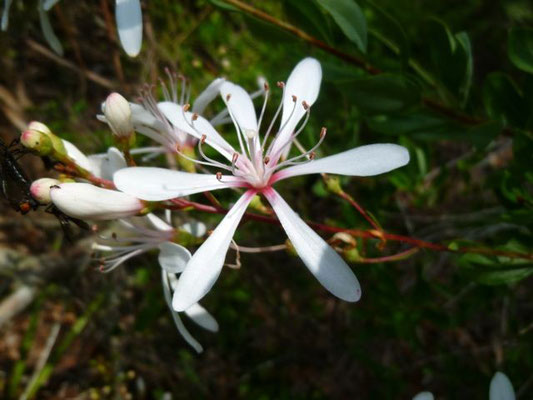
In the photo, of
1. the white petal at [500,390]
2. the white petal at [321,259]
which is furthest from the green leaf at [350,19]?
the white petal at [500,390]

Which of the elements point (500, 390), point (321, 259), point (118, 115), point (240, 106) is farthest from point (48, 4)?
point (500, 390)

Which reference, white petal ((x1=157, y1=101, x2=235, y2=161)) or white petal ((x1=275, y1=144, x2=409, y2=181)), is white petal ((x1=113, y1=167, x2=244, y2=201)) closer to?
white petal ((x1=157, y1=101, x2=235, y2=161))

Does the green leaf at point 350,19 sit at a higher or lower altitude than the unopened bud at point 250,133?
higher

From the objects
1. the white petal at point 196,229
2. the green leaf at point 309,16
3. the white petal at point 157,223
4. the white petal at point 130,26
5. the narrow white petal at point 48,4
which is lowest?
the white petal at point 196,229

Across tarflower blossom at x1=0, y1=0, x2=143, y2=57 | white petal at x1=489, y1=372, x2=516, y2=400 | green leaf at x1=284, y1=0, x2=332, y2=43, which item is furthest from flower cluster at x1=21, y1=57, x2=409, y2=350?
white petal at x1=489, y1=372, x2=516, y2=400

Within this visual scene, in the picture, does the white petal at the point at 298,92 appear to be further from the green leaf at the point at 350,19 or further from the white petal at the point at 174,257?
the white petal at the point at 174,257

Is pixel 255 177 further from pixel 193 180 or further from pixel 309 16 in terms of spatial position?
pixel 309 16

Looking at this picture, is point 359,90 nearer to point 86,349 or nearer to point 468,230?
point 468,230
